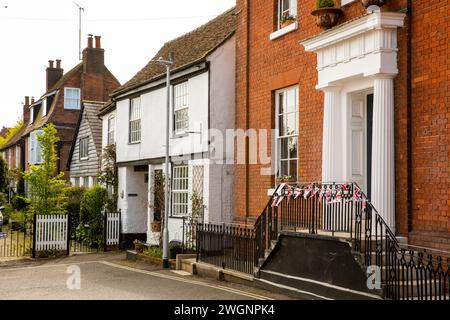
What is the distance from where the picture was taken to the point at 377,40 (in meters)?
10.4

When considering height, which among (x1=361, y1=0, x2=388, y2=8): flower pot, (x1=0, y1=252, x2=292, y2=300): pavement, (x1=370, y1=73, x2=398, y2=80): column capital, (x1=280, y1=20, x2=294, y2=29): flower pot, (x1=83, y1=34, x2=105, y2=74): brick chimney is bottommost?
(x1=0, y1=252, x2=292, y2=300): pavement

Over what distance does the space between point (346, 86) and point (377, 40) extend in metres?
1.52

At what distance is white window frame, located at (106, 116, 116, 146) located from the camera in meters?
24.8

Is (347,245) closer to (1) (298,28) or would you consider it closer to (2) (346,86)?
(2) (346,86)

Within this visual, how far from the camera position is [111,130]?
25141 mm

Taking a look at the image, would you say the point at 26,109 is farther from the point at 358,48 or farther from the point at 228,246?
the point at 358,48

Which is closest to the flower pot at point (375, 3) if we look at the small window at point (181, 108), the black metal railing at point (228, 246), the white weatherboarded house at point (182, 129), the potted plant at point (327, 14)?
the potted plant at point (327, 14)

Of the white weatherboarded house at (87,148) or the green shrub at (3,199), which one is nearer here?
the white weatherboarded house at (87,148)

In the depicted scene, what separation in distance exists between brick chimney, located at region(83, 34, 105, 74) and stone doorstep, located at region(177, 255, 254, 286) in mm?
24125

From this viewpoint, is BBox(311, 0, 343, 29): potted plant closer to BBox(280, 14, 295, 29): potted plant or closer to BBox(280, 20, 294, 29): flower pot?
BBox(280, 14, 295, 29): potted plant

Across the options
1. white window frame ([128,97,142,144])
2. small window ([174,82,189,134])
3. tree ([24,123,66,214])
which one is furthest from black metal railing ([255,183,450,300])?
tree ([24,123,66,214])

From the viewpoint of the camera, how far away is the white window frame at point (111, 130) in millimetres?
24797

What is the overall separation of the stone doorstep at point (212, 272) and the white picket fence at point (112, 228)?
7.02 m

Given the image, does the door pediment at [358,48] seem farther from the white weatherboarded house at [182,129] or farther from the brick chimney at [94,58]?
the brick chimney at [94,58]
